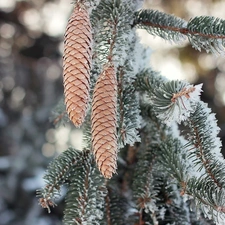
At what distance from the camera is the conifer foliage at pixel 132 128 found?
1.66 ft

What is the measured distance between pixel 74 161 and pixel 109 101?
166 millimetres

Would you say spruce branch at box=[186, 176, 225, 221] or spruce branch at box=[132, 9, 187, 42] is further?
spruce branch at box=[132, 9, 187, 42]

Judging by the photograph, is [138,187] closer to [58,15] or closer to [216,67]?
[216,67]

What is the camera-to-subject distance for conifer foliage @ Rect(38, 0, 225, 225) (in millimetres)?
505

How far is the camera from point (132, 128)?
0.58 meters

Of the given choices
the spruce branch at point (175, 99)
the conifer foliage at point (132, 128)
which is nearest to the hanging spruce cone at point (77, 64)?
the conifer foliage at point (132, 128)

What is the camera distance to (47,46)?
389cm

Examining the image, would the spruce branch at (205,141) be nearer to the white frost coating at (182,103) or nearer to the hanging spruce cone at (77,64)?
the white frost coating at (182,103)

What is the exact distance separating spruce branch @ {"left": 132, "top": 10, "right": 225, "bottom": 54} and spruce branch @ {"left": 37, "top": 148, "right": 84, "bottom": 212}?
10.1 inches

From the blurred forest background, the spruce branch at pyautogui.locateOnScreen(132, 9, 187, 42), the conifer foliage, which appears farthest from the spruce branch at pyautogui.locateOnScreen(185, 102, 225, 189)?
the blurred forest background

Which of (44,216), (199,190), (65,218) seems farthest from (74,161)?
(44,216)

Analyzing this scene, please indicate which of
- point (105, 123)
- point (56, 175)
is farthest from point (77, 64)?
point (56, 175)

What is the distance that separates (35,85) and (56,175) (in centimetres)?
366

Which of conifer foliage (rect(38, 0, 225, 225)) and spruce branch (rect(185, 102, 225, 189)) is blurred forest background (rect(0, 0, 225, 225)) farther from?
spruce branch (rect(185, 102, 225, 189))
